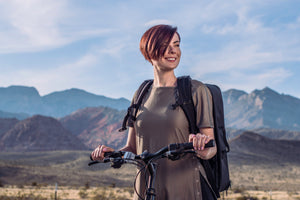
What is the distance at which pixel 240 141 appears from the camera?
265 feet

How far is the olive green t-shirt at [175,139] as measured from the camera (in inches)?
104

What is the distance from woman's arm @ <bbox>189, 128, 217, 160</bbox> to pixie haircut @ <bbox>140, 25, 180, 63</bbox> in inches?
26.8

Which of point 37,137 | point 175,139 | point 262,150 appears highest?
point 37,137

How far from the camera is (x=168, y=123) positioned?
2678mm

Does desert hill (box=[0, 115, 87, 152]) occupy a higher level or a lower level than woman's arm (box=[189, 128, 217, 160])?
higher

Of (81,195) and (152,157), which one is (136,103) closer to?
(152,157)

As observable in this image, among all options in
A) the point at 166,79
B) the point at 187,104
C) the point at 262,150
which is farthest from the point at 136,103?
the point at 262,150

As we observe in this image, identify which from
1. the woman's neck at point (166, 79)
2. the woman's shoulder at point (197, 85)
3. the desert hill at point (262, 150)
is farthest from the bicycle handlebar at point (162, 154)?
the desert hill at point (262, 150)

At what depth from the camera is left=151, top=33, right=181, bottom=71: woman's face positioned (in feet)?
9.26

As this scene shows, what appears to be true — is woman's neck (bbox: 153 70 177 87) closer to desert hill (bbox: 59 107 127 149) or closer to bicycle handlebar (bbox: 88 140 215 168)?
bicycle handlebar (bbox: 88 140 215 168)

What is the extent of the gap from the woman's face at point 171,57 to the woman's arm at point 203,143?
0.57m

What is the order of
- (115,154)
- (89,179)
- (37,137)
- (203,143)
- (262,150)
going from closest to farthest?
(203,143) → (115,154) → (89,179) → (262,150) → (37,137)

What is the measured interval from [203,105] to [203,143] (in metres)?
0.45

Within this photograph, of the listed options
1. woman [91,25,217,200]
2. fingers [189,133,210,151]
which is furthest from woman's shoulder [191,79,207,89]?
fingers [189,133,210,151]
